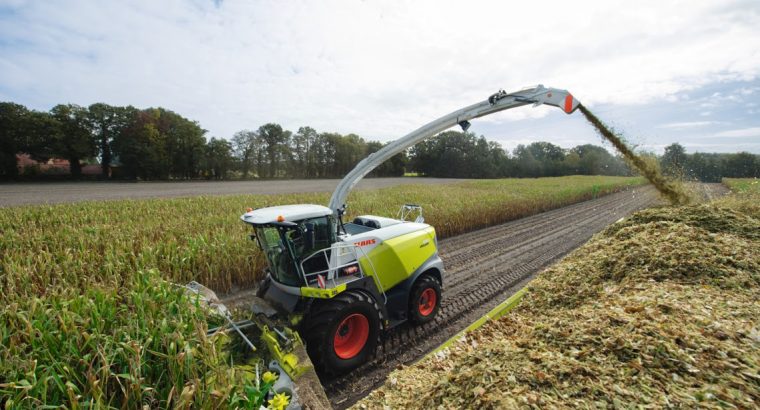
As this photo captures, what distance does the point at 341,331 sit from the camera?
386 centimetres

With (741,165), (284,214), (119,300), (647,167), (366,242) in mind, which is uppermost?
(741,165)

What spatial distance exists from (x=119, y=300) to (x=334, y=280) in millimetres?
2640

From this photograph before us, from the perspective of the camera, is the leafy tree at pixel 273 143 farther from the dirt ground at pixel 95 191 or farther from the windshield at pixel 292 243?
the windshield at pixel 292 243

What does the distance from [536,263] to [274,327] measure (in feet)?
22.9

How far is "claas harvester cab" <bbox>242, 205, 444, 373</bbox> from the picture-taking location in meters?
3.56

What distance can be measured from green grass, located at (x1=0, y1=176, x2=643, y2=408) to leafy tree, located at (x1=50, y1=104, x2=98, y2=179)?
2761 cm

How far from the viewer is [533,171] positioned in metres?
62.6

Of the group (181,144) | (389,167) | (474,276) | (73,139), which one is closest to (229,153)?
(181,144)

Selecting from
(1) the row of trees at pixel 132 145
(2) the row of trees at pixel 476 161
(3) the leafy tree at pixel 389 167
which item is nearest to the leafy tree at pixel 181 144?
(1) the row of trees at pixel 132 145

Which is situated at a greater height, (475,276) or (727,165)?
(727,165)

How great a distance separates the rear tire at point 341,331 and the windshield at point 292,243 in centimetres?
49

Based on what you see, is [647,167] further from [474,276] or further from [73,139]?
[73,139]

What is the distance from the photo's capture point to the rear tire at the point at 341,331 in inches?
138

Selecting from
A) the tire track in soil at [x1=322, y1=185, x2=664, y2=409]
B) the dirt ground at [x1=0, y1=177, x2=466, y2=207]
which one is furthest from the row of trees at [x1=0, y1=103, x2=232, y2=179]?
the tire track in soil at [x1=322, y1=185, x2=664, y2=409]
